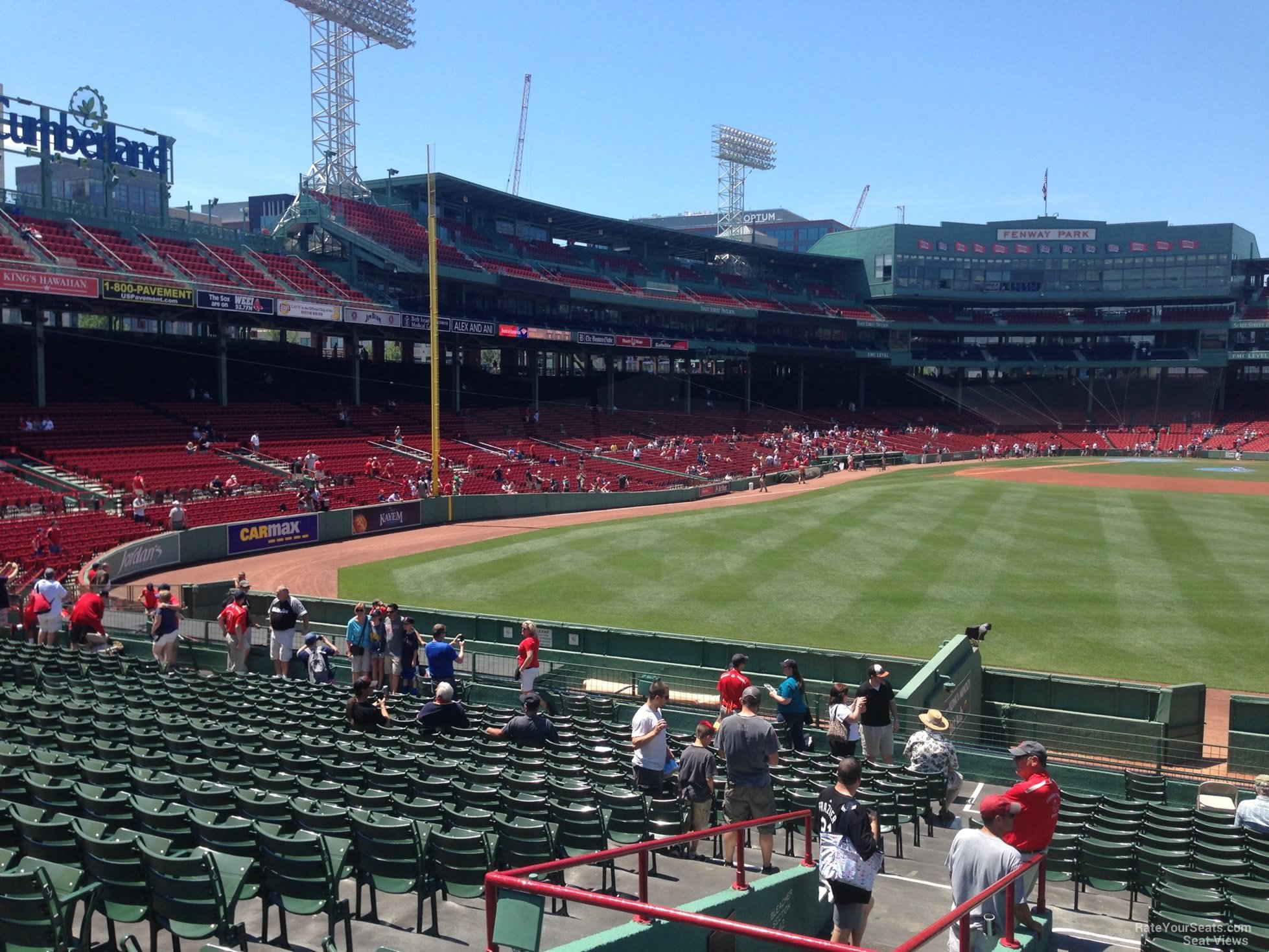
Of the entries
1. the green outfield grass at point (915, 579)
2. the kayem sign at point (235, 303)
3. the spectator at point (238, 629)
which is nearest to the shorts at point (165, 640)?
the spectator at point (238, 629)

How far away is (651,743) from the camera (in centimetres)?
991

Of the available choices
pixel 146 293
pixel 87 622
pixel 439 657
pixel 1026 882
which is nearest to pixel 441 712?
pixel 439 657

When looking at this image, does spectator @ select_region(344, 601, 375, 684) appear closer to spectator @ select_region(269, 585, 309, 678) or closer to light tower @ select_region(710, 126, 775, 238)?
spectator @ select_region(269, 585, 309, 678)

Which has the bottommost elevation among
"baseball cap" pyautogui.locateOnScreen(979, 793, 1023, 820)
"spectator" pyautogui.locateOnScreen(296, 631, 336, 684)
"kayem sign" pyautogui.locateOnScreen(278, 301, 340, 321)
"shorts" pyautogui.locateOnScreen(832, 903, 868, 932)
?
"spectator" pyautogui.locateOnScreen(296, 631, 336, 684)

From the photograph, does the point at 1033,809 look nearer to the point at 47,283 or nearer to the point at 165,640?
the point at 165,640

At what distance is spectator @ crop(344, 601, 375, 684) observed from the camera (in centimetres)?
1620

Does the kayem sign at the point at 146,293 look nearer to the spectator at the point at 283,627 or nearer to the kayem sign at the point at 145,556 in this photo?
the kayem sign at the point at 145,556

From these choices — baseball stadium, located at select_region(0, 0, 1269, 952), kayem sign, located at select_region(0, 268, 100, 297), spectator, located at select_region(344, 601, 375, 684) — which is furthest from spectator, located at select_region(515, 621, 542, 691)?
kayem sign, located at select_region(0, 268, 100, 297)

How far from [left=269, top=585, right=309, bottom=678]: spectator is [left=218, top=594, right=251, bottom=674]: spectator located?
1.69ft

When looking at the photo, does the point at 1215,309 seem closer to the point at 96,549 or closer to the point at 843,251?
the point at 843,251

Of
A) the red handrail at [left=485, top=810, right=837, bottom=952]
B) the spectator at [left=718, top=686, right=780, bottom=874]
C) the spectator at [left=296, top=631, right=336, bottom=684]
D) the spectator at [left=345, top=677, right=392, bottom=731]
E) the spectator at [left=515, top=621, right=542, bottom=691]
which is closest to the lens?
the red handrail at [left=485, top=810, right=837, bottom=952]

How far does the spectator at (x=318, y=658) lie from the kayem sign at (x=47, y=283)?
2594 centimetres

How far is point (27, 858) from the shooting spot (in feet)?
20.5

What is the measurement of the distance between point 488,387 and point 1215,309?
6573cm
